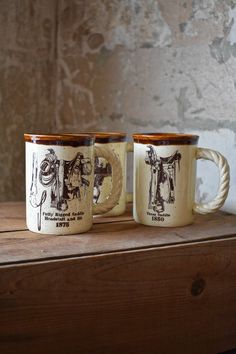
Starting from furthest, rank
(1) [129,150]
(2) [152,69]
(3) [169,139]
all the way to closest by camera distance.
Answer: (2) [152,69]
(1) [129,150]
(3) [169,139]

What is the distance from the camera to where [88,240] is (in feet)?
2.27

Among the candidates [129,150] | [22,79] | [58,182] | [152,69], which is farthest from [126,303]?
[22,79]


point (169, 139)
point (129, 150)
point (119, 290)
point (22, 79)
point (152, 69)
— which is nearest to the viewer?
point (119, 290)

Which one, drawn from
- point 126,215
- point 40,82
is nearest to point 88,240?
point 126,215

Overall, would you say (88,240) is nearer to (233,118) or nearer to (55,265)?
(55,265)

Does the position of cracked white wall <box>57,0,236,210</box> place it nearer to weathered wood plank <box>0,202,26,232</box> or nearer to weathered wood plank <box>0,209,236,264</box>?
weathered wood plank <box>0,209,236,264</box>

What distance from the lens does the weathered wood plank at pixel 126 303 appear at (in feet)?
1.92

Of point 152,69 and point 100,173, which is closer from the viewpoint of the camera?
point 100,173

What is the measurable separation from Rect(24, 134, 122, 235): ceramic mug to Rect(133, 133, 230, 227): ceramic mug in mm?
105

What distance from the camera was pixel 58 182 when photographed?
0.70 meters

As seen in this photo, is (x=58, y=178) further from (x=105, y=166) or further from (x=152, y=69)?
(x=152, y=69)

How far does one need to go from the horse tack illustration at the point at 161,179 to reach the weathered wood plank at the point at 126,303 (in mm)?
105

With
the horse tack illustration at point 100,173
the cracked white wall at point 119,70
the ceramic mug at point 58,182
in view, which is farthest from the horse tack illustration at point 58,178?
the cracked white wall at point 119,70

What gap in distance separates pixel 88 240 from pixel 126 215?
19 cm
